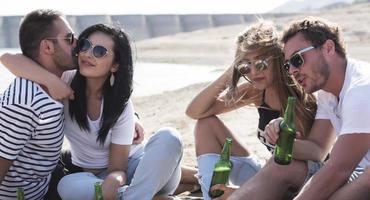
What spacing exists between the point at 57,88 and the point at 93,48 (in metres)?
0.33

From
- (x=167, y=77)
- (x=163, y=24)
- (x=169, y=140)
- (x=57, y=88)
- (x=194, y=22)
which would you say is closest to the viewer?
(x=57, y=88)

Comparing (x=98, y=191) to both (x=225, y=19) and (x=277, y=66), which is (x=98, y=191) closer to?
(x=277, y=66)

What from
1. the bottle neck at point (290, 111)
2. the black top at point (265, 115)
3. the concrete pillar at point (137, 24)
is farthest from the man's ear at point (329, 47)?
the concrete pillar at point (137, 24)

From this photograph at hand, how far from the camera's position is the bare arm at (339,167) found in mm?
3104

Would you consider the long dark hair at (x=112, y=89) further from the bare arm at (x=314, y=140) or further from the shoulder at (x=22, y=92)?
the bare arm at (x=314, y=140)

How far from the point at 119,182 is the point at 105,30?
0.89 m

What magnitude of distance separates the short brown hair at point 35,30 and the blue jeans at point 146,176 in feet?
2.54

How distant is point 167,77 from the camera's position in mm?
19078

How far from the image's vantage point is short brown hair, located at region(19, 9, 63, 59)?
3.79m

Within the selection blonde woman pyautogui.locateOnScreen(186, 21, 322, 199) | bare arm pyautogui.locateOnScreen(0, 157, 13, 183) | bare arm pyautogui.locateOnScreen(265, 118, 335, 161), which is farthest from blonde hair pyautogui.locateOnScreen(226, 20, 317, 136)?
bare arm pyautogui.locateOnScreen(0, 157, 13, 183)

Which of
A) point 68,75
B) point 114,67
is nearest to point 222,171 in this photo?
point 114,67

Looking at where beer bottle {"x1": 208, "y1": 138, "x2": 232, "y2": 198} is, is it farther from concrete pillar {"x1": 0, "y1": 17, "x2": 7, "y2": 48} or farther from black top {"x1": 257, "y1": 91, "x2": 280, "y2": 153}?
concrete pillar {"x1": 0, "y1": 17, "x2": 7, "y2": 48}

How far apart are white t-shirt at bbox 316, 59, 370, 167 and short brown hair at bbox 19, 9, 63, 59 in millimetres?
1600

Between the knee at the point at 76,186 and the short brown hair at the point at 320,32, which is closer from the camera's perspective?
the short brown hair at the point at 320,32
